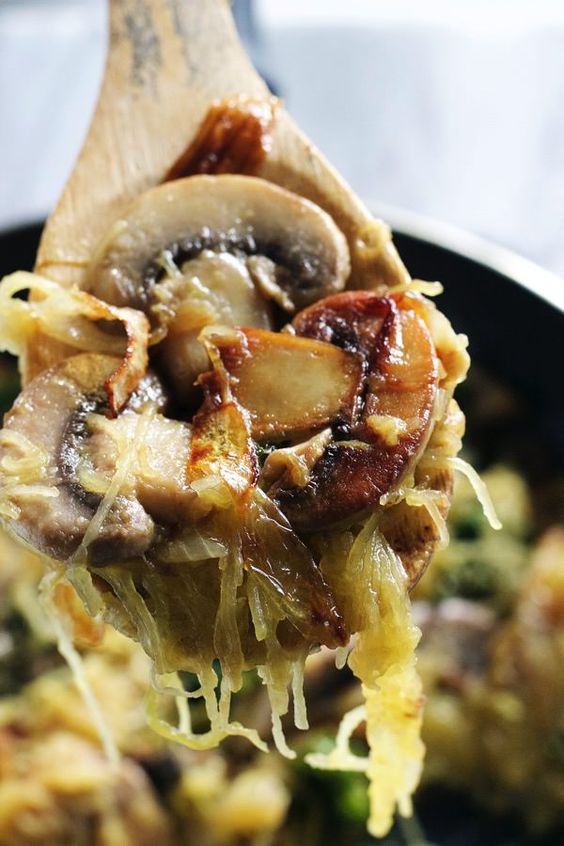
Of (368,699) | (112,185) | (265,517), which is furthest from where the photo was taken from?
(112,185)

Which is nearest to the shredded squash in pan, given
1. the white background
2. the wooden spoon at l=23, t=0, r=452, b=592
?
the wooden spoon at l=23, t=0, r=452, b=592

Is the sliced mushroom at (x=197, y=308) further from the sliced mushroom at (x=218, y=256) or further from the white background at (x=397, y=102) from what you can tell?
the white background at (x=397, y=102)

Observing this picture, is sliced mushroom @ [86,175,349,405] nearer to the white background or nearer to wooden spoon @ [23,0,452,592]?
wooden spoon @ [23,0,452,592]

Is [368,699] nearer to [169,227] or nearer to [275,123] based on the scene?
[169,227]

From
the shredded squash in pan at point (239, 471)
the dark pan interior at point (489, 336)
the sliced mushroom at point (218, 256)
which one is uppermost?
the sliced mushroom at point (218, 256)

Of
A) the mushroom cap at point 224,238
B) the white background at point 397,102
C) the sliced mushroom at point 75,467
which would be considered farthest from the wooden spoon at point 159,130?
the white background at point 397,102

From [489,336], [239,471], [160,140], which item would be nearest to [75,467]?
[239,471]

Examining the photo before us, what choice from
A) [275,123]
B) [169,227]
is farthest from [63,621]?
[275,123]
